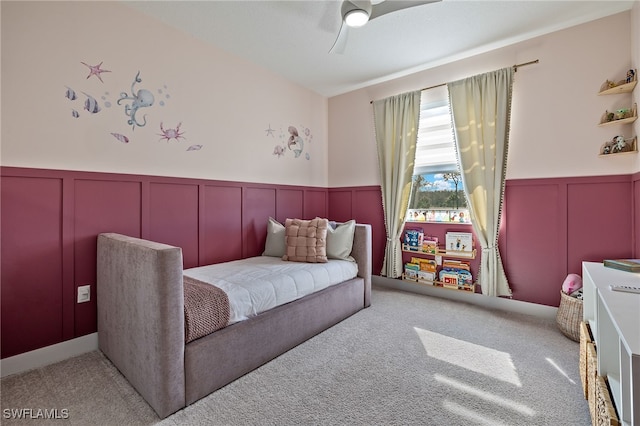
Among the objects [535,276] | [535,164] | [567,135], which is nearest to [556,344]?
[535,276]

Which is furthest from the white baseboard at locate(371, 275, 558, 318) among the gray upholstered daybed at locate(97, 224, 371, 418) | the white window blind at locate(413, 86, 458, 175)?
the gray upholstered daybed at locate(97, 224, 371, 418)

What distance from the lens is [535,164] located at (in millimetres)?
2615

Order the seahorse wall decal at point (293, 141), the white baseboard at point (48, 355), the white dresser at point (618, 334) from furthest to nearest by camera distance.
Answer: the seahorse wall decal at point (293, 141)
the white baseboard at point (48, 355)
the white dresser at point (618, 334)

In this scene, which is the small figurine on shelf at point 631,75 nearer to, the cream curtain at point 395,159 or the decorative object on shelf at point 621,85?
the decorative object on shelf at point 621,85

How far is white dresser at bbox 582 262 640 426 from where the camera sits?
0.70m

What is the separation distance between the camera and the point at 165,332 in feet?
4.40

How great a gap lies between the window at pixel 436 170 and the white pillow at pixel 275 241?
5.08 ft

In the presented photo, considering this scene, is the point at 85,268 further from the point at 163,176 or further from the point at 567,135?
the point at 567,135

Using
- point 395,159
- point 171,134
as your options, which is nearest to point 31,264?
point 171,134

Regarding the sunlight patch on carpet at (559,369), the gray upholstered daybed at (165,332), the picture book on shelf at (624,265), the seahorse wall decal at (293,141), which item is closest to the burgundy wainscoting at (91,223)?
the gray upholstered daybed at (165,332)

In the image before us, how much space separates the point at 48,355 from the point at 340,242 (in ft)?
7.49

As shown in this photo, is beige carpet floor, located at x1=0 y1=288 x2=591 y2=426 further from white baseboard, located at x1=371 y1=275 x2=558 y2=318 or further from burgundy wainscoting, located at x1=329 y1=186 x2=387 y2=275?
burgundy wainscoting, located at x1=329 y1=186 x2=387 y2=275

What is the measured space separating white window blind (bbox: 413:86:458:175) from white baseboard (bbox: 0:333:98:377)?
3388 millimetres

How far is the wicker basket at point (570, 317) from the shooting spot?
6.88 ft
